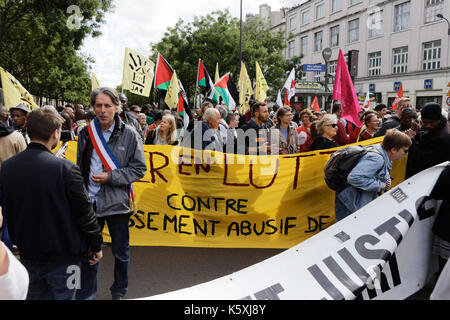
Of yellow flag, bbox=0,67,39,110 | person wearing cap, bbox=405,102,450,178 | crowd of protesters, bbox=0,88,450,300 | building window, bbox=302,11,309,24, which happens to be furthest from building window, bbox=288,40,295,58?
person wearing cap, bbox=405,102,450,178

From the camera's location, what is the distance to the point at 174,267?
14.7 ft

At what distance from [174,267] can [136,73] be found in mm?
4827

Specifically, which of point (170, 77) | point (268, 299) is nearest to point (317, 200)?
point (268, 299)

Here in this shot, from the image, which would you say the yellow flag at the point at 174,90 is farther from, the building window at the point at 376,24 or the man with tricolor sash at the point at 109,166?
the building window at the point at 376,24

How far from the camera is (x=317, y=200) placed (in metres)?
4.98

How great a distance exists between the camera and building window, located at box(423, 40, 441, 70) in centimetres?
3045

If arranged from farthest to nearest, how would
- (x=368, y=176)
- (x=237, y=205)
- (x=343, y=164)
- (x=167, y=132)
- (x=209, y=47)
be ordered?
(x=209, y=47)
(x=167, y=132)
(x=237, y=205)
(x=343, y=164)
(x=368, y=176)

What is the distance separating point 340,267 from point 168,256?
253 cm

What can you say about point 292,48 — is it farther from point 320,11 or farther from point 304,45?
Result: point 320,11

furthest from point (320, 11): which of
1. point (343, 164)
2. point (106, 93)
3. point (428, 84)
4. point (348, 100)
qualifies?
point (106, 93)

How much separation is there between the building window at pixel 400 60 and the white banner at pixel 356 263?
113ft

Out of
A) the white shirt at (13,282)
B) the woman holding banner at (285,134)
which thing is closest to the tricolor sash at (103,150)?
the white shirt at (13,282)

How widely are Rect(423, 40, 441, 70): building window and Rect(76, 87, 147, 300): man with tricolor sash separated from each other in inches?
1296
